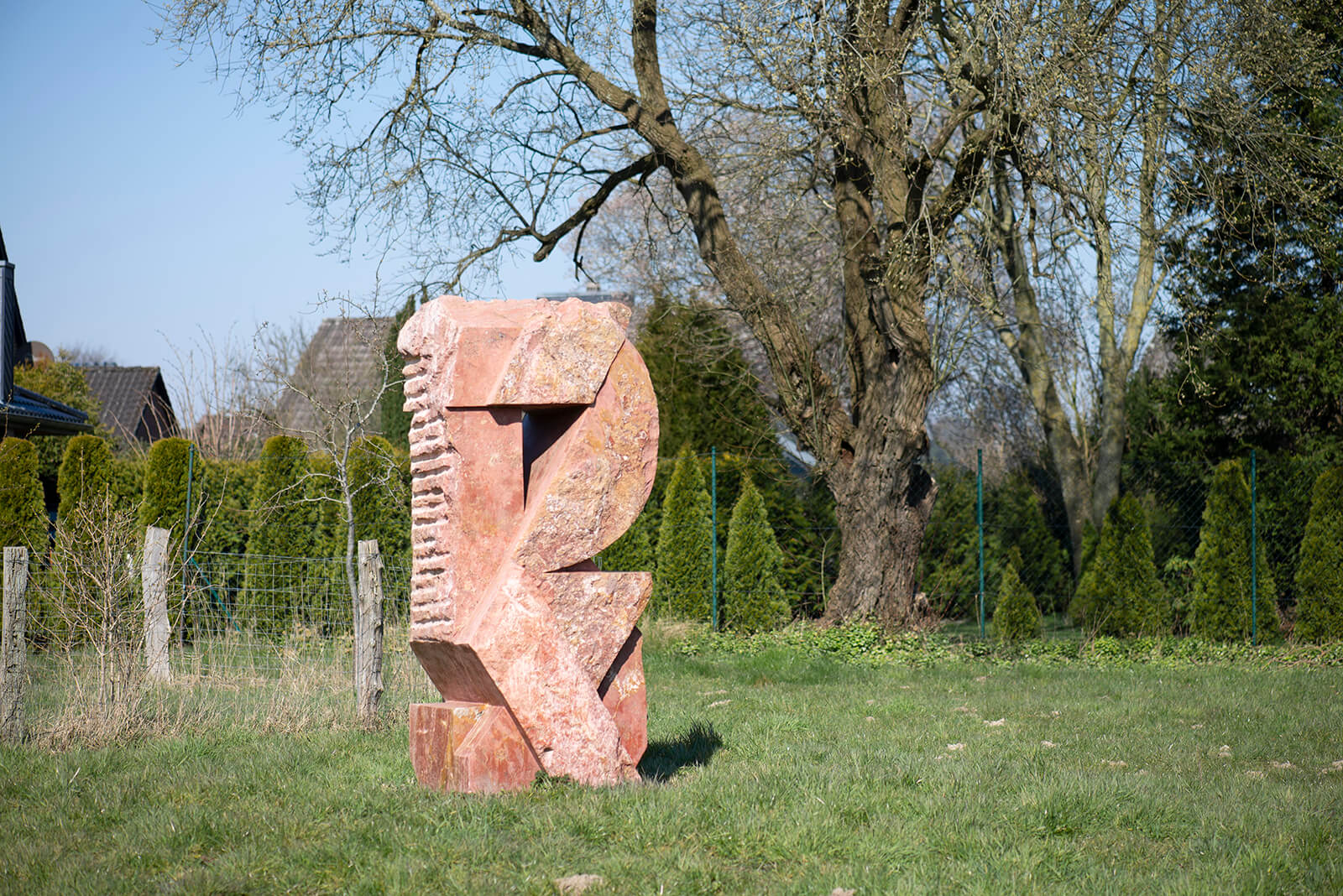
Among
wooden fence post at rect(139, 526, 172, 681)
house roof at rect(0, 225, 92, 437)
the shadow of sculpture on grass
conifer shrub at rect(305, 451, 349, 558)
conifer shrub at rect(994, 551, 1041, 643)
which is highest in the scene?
house roof at rect(0, 225, 92, 437)

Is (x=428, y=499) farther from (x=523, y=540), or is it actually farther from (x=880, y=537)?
(x=880, y=537)

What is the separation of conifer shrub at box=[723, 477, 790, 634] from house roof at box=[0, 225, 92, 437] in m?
8.81

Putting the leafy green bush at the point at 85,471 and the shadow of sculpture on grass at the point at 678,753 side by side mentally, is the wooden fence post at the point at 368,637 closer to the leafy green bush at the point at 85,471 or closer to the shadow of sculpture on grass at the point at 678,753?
the shadow of sculpture on grass at the point at 678,753

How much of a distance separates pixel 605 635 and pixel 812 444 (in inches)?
275

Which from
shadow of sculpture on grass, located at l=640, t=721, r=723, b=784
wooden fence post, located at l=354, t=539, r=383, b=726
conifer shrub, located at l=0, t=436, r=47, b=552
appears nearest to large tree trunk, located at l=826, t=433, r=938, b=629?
shadow of sculpture on grass, located at l=640, t=721, r=723, b=784

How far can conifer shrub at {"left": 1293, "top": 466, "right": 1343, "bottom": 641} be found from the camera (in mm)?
11898

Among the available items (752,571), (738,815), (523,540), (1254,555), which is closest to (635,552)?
(752,571)

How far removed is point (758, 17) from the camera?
10141mm

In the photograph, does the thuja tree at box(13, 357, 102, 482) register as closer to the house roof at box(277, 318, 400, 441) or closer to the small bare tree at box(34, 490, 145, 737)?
the house roof at box(277, 318, 400, 441)

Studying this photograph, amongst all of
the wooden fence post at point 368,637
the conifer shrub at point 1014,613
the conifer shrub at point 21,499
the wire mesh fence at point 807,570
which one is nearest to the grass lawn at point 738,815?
the wooden fence post at point 368,637

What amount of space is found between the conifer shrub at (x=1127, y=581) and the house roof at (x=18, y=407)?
13.0 meters

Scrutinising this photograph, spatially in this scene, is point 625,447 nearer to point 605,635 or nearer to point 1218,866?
point 605,635

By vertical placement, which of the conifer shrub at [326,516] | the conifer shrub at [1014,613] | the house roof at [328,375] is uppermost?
the house roof at [328,375]

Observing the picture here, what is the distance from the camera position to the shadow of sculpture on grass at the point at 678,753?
573cm
